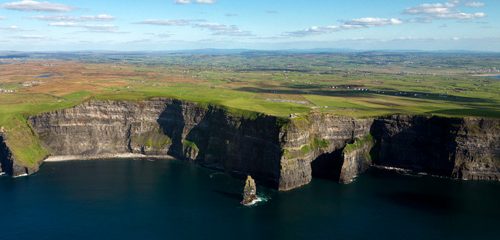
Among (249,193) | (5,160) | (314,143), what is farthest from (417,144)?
(5,160)

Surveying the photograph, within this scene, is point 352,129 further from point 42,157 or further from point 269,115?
point 42,157

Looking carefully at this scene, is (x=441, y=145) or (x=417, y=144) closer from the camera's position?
(x=441, y=145)

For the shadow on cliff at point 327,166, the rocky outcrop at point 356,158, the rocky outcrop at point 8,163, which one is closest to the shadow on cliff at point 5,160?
the rocky outcrop at point 8,163

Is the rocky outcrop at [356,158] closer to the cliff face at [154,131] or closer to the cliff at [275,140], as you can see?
the cliff at [275,140]

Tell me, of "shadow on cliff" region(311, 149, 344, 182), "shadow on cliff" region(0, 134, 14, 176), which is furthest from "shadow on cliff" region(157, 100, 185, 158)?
"shadow on cliff" region(0, 134, 14, 176)

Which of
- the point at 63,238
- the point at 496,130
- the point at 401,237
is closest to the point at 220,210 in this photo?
the point at 63,238

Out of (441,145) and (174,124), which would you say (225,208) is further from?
(441,145)
